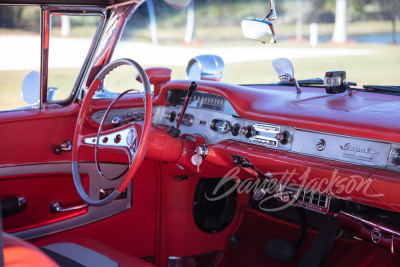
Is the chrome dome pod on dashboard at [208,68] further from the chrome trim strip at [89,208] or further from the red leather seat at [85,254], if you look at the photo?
the red leather seat at [85,254]

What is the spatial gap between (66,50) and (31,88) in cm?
36

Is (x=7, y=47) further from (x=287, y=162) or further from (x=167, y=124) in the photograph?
(x=287, y=162)

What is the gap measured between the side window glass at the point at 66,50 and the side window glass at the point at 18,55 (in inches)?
3.6

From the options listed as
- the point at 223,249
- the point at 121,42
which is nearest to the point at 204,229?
the point at 223,249

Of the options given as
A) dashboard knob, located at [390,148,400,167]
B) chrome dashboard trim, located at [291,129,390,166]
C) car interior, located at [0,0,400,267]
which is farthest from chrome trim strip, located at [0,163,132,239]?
dashboard knob, located at [390,148,400,167]

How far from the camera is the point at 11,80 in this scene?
296cm

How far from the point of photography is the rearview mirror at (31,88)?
2719 mm

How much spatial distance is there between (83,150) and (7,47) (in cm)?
100

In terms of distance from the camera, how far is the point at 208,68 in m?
2.94

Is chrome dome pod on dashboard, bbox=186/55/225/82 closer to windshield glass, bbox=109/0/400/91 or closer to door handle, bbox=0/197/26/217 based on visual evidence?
windshield glass, bbox=109/0/400/91

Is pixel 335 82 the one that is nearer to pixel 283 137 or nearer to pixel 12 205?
pixel 283 137

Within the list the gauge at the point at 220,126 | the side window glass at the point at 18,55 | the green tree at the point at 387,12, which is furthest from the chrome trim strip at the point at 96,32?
the green tree at the point at 387,12

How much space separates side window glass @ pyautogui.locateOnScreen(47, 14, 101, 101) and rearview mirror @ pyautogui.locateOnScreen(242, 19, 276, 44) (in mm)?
1161

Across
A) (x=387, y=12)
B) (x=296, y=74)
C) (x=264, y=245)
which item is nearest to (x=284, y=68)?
(x=296, y=74)
